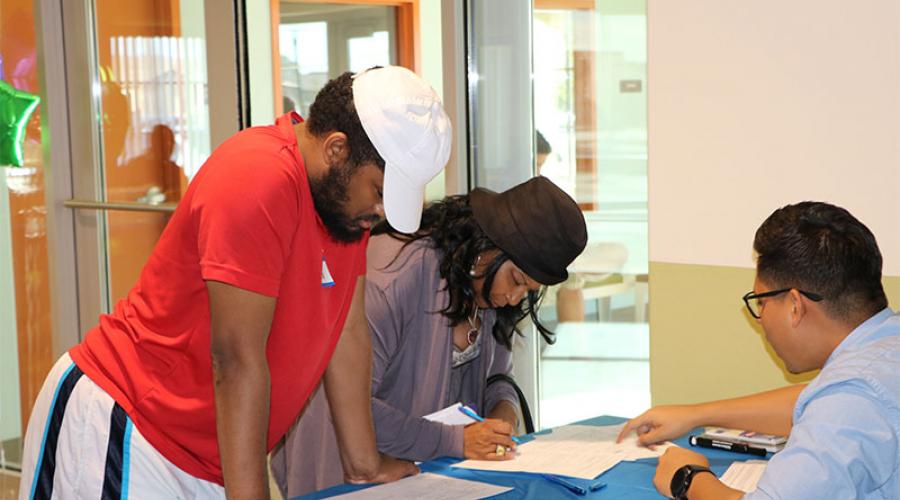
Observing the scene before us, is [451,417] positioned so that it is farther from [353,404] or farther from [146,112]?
[146,112]

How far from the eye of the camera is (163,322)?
1698 millimetres

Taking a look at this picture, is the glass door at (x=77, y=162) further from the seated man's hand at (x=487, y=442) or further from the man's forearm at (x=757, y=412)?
the man's forearm at (x=757, y=412)

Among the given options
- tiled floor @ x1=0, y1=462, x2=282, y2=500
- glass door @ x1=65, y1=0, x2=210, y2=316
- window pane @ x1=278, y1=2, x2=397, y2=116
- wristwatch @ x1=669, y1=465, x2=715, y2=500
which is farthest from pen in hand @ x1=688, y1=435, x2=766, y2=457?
tiled floor @ x1=0, y1=462, x2=282, y2=500

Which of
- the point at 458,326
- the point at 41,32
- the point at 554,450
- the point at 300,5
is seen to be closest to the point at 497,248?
the point at 458,326

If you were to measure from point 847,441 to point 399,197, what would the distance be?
0.73 m

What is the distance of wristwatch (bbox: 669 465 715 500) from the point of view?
70.9 inches

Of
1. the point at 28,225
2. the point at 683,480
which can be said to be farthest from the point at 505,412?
the point at 28,225

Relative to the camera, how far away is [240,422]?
1.55 meters

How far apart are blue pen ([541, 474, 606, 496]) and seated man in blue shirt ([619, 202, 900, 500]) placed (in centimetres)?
10

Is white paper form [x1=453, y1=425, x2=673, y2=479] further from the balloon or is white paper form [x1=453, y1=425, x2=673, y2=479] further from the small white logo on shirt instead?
the balloon

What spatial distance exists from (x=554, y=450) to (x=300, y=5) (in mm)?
2369

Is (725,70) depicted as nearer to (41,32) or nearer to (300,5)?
(300,5)

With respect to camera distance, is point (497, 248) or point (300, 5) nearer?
point (497, 248)

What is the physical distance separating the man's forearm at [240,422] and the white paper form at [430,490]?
0.32 m
